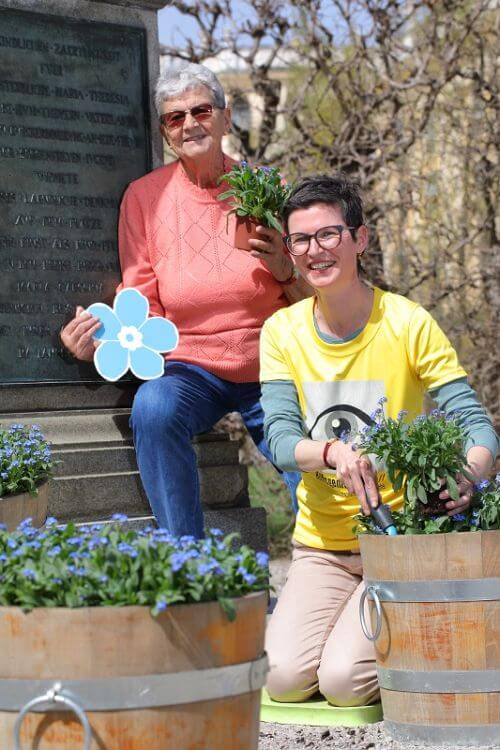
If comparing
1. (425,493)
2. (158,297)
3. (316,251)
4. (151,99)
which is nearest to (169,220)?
(158,297)

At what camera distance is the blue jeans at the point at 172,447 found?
14.9 feet

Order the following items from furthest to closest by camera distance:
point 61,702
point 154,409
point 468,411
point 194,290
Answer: point 194,290
point 154,409
point 468,411
point 61,702

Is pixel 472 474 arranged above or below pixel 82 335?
below

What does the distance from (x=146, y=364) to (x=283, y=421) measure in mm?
1204

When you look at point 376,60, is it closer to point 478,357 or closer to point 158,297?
point 478,357

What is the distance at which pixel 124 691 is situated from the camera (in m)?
2.24

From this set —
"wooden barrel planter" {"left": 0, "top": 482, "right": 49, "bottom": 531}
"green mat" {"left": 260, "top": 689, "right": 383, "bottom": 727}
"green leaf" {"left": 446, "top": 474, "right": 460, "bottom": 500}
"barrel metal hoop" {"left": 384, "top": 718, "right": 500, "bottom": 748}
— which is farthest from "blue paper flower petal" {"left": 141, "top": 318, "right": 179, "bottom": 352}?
"barrel metal hoop" {"left": 384, "top": 718, "right": 500, "bottom": 748}

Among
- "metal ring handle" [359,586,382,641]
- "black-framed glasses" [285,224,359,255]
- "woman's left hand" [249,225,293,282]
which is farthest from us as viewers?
"woman's left hand" [249,225,293,282]

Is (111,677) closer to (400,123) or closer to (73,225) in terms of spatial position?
(73,225)

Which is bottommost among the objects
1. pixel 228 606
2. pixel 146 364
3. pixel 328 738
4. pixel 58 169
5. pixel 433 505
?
pixel 328 738

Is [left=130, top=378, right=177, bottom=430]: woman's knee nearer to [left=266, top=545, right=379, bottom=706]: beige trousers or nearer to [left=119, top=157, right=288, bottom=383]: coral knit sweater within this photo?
[left=119, top=157, right=288, bottom=383]: coral knit sweater

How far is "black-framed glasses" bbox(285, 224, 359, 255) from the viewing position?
368 cm

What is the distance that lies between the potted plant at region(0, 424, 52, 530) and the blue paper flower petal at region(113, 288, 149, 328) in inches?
31.6

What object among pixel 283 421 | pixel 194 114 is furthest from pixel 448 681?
pixel 194 114
